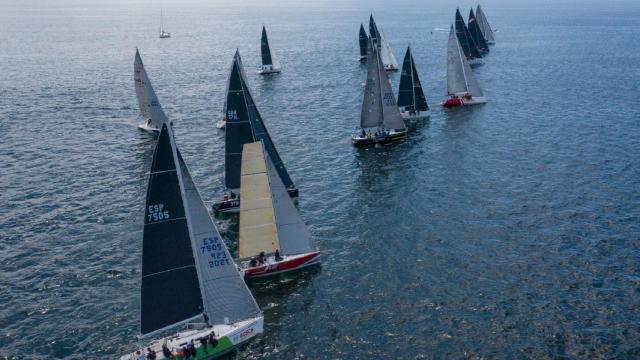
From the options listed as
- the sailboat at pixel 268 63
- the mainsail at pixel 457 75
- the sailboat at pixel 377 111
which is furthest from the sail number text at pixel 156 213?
the sailboat at pixel 268 63

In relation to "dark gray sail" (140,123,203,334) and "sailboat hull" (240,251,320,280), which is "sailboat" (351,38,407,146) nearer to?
"sailboat hull" (240,251,320,280)

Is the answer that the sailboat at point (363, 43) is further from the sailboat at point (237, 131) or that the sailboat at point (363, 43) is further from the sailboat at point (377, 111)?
the sailboat at point (237, 131)

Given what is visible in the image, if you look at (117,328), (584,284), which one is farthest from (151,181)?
(584,284)

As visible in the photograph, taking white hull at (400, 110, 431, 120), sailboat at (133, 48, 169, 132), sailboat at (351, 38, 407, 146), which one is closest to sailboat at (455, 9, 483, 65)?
white hull at (400, 110, 431, 120)

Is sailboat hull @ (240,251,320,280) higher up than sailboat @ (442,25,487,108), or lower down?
lower down

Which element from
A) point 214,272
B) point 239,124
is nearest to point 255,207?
point 214,272

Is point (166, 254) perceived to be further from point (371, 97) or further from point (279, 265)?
point (371, 97)

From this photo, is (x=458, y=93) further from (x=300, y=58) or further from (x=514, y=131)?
(x=300, y=58)
